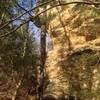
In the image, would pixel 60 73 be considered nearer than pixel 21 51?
Yes

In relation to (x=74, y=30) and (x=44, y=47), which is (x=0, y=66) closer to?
(x=44, y=47)

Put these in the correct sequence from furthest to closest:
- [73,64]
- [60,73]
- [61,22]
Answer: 1. [61,22]
2. [60,73]
3. [73,64]

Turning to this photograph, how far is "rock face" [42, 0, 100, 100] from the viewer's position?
10172 millimetres

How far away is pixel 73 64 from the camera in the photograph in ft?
32.4

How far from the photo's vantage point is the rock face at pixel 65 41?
1017cm

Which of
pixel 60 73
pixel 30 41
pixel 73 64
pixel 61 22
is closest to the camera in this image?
pixel 73 64

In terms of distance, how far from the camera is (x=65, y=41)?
468 inches

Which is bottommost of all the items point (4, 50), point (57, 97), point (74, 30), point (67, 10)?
point (57, 97)

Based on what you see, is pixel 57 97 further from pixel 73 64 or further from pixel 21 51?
pixel 21 51

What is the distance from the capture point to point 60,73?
10.7 meters

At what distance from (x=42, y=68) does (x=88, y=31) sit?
2176 mm

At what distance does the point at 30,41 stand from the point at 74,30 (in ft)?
5.57

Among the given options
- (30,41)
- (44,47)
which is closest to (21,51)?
(30,41)

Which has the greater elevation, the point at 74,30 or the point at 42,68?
the point at 74,30
